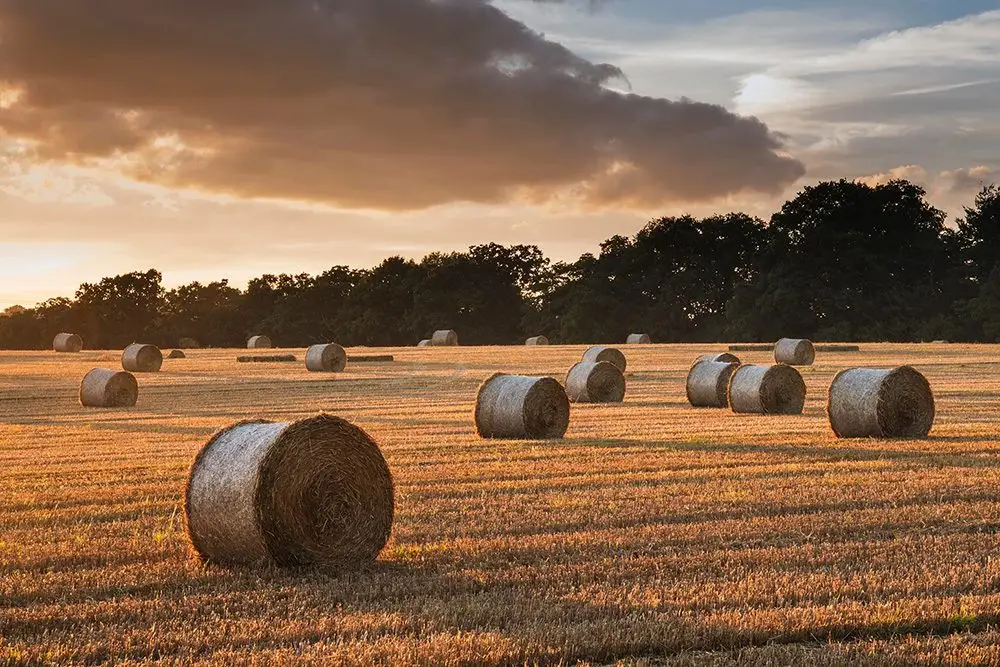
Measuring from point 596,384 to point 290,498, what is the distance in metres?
19.4

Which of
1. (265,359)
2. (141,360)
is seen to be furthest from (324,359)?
(141,360)

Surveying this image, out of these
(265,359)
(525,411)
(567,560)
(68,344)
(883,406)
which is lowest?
(567,560)

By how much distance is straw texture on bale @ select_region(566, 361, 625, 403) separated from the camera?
94.7 feet

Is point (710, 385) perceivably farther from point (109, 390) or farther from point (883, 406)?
point (109, 390)

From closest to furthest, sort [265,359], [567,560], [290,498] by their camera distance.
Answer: [567,560]
[290,498]
[265,359]

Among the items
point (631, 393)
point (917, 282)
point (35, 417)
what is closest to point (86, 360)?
point (35, 417)

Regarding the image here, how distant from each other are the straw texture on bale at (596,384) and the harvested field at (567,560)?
325 inches

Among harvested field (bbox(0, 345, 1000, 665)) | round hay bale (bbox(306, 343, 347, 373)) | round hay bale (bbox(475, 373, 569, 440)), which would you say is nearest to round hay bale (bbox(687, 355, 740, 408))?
harvested field (bbox(0, 345, 1000, 665))

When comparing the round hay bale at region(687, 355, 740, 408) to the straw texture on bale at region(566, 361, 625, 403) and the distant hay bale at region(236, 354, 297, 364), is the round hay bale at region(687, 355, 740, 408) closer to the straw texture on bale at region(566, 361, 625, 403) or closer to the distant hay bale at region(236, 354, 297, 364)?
the straw texture on bale at region(566, 361, 625, 403)

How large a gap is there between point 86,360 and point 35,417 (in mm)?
25760

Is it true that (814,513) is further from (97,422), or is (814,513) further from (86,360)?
(86,360)

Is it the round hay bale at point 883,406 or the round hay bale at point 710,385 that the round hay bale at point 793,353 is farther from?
the round hay bale at point 883,406

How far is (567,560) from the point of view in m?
9.65

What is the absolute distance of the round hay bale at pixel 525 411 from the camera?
2011cm
